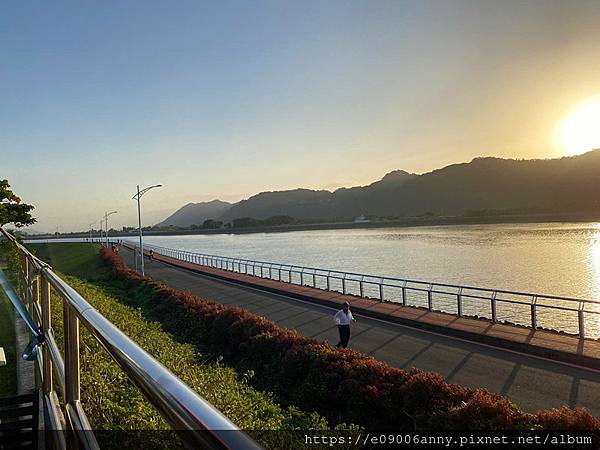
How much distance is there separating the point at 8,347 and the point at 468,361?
907cm

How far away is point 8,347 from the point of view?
7645 mm

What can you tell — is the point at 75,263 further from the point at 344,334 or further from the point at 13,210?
the point at 344,334

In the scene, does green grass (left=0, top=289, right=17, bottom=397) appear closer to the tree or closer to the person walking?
the person walking

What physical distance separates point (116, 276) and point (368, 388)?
26534mm

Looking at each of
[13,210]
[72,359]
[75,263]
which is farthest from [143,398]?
[75,263]

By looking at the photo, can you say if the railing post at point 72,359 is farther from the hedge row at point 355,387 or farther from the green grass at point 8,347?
the hedge row at point 355,387

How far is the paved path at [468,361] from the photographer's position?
887 cm

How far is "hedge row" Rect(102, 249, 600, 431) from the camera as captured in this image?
625cm

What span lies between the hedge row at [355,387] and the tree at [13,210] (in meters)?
15.3

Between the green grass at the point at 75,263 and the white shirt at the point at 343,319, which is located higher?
the white shirt at the point at 343,319

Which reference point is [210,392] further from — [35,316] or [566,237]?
[566,237]

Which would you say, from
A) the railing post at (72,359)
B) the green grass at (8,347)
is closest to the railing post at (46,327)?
the railing post at (72,359)

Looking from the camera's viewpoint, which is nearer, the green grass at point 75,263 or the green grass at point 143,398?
the green grass at point 143,398

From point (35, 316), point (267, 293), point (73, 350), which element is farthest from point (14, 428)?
point (267, 293)
